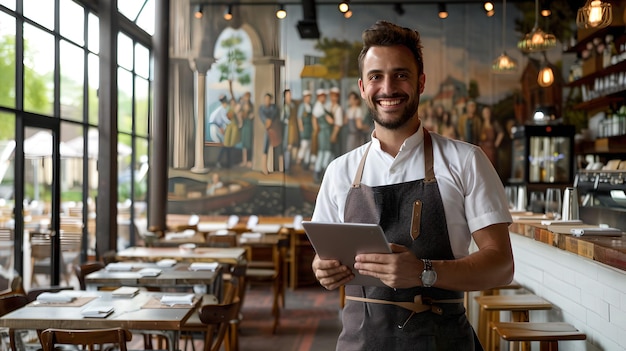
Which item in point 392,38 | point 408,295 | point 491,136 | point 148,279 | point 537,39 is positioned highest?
point 537,39

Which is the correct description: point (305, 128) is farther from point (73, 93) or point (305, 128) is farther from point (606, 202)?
point (606, 202)

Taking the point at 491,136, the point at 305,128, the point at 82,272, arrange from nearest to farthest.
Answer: the point at 82,272 → the point at 491,136 → the point at 305,128

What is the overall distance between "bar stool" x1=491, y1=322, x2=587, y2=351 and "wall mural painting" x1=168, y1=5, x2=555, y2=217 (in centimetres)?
808

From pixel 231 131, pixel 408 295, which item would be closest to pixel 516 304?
pixel 408 295

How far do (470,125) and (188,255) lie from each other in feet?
19.7

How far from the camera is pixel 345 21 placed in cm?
1205

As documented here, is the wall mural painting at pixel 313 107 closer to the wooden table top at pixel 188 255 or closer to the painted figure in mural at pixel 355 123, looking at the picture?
the painted figure in mural at pixel 355 123

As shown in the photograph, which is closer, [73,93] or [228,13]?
[73,93]

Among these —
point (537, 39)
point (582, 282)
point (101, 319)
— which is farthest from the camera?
point (537, 39)

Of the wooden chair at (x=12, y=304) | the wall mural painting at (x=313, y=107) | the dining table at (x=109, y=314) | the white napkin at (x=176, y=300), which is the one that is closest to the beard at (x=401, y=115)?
the dining table at (x=109, y=314)

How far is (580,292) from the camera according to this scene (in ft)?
13.3

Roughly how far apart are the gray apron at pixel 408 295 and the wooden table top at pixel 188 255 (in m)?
5.17

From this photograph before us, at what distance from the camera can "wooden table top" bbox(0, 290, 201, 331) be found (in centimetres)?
418

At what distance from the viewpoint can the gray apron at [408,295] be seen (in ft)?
6.62
